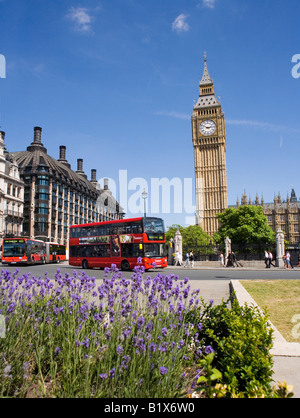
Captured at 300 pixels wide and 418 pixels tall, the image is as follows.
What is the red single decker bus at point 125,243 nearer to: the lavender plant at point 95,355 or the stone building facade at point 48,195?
the lavender plant at point 95,355

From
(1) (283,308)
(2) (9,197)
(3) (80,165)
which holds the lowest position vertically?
(1) (283,308)

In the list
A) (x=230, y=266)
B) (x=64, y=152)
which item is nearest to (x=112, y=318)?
(x=230, y=266)

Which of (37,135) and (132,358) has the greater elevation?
(37,135)

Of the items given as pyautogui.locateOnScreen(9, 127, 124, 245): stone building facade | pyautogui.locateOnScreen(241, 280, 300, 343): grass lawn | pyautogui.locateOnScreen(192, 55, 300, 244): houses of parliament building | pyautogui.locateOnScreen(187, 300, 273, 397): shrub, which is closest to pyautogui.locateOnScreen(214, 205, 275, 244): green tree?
pyautogui.locateOnScreen(9, 127, 124, 245): stone building facade

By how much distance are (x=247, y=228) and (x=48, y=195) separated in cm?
4421

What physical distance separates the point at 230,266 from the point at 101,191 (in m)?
85.8

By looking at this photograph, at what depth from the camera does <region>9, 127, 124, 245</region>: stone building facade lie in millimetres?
69500

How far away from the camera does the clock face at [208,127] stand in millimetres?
102444

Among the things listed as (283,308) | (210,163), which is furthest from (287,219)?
(283,308)

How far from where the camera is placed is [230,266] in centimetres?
3284

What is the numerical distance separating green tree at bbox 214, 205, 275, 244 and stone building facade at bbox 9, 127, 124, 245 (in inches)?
1080

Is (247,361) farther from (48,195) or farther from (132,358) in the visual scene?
(48,195)

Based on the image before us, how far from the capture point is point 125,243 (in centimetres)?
2420
